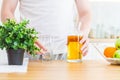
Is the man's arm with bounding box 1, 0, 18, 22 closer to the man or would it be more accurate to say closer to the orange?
the man

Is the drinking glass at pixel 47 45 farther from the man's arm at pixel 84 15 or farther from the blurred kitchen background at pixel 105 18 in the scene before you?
the blurred kitchen background at pixel 105 18

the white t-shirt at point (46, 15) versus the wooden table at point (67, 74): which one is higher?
the white t-shirt at point (46, 15)

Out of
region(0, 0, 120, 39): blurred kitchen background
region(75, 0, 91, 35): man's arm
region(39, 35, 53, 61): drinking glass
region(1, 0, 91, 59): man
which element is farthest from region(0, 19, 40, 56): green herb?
region(0, 0, 120, 39): blurred kitchen background

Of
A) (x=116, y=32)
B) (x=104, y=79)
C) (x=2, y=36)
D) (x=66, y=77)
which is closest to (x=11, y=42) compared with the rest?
(x=2, y=36)

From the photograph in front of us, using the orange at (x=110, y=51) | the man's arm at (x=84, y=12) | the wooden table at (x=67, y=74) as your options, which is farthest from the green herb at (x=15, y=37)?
the man's arm at (x=84, y=12)

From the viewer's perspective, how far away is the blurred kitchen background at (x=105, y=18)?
4098 millimetres

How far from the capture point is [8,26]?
5.22ft

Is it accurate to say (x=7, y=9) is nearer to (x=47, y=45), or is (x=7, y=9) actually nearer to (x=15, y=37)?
(x=47, y=45)

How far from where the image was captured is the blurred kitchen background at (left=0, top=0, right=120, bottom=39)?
4.10 meters

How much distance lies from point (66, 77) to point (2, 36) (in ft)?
1.42

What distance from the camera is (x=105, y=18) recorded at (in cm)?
411

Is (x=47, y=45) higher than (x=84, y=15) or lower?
lower

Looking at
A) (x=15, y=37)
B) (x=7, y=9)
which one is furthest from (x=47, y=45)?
(x=7, y=9)

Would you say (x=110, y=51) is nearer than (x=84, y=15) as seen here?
Yes
